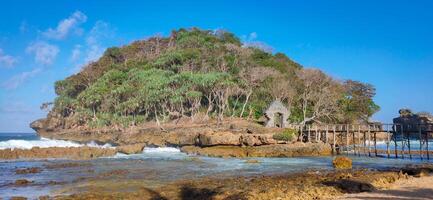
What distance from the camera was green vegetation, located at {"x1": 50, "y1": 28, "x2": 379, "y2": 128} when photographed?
204 feet

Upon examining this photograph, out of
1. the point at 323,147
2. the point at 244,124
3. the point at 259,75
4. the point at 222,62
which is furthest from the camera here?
the point at 222,62

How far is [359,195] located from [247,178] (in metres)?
8.30

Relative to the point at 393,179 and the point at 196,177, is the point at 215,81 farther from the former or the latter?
the point at 393,179

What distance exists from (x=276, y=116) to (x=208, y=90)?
1458 centimetres

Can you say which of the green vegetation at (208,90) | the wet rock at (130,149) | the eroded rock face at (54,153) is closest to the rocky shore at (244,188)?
the eroded rock face at (54,153)

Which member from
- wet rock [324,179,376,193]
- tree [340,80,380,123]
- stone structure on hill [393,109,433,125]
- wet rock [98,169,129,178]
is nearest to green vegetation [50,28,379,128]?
tree [340,80,380,123]

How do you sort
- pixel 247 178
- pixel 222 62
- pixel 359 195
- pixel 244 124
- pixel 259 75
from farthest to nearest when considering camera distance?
pixel 222 62
pixel 259 75
pixel 244 124
pixel 247 178
pixel 359 195

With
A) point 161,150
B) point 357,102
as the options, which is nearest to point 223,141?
point 161,150

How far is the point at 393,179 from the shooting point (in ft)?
68.3

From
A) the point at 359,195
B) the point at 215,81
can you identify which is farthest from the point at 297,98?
the point at 359,195

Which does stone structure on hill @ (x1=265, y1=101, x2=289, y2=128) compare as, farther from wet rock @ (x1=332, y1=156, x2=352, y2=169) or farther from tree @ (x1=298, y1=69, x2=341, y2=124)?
wet rock @ (x1=332, y1=156, x2=352, y2=169)

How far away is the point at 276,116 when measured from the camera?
176ft

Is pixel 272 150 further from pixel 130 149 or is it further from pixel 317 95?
pixel 317 95

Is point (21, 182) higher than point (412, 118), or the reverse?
point (412, 118)
